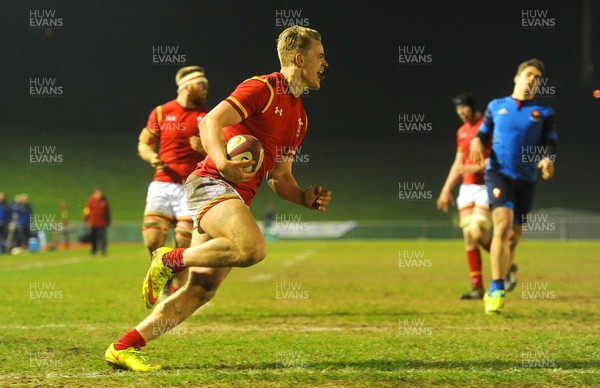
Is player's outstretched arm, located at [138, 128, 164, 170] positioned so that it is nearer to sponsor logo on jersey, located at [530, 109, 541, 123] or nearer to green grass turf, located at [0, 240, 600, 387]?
green grass turf, located at [0, 240, 600, 387]

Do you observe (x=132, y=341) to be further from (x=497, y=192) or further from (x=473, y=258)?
(x=473, y=258)

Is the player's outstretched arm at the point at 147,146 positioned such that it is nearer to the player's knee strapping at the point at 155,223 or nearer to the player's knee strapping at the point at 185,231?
the player's knee strapping at the point at 155,223

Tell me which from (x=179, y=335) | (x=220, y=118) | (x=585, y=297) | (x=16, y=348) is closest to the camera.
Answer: (x=220, y=118)

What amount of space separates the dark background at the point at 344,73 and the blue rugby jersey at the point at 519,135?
31607 millimetres

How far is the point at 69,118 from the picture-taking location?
41.1 metres

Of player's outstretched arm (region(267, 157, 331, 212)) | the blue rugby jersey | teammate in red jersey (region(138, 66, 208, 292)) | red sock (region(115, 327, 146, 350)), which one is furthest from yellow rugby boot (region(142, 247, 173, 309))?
the blue rugby jersey

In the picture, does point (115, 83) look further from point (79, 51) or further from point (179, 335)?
point (179, 335)

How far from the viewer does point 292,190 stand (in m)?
5.48

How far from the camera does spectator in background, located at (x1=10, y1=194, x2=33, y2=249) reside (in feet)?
83.3

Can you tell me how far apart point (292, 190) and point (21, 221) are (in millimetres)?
21965

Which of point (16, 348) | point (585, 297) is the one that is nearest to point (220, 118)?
point (16, 348)

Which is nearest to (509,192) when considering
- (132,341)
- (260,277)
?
(132,341)

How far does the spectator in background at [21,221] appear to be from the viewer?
83.3 ft

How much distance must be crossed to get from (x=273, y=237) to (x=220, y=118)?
3457 cm
